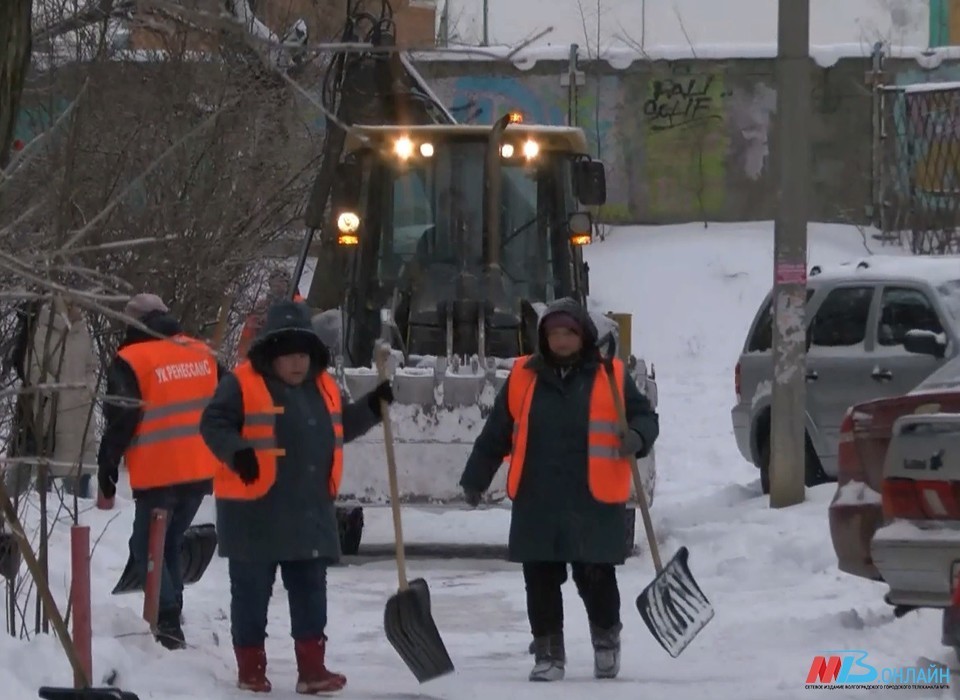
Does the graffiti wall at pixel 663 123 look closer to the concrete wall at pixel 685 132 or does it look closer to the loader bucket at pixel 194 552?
the concrete wall at pixel 685 132

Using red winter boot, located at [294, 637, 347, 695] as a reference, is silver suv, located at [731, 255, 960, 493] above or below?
above

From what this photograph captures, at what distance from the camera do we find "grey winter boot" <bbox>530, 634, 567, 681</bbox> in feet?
25.6

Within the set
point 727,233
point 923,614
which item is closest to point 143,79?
point 923,614

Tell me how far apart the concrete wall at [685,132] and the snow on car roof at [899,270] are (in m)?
15.7

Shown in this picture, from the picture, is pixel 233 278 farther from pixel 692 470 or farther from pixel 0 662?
pixel 0 662

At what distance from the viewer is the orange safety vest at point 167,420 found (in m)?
8.57

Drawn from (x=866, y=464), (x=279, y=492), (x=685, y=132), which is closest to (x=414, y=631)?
(x=279, y=492)

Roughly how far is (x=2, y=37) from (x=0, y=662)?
2522 mm

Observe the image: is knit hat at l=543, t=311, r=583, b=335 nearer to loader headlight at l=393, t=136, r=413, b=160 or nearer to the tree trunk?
the tree trunk

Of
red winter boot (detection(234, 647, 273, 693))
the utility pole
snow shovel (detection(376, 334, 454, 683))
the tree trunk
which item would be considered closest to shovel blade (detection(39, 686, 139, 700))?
red winter boot (detection(234, 647, 273, 693))

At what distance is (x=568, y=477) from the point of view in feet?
25.6

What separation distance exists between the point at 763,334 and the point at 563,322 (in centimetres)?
702

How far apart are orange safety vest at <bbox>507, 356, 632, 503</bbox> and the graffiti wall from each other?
22.0 meters

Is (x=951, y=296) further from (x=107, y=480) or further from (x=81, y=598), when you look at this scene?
(x=81, y=598)
